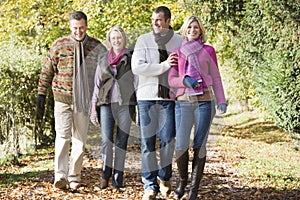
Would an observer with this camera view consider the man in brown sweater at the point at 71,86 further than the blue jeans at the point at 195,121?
Yes

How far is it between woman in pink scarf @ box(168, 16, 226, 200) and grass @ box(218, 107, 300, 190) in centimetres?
163

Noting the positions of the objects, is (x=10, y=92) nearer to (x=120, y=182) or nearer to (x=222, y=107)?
(x=120, y=182)

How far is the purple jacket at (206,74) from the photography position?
492 centimetres

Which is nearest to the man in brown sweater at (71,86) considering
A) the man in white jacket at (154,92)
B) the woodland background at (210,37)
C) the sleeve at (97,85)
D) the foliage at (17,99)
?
the sleeve at (97,85)

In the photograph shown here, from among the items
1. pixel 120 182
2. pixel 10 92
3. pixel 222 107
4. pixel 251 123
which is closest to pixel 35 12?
pixel 10 92

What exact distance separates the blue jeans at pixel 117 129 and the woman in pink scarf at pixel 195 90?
78 cm

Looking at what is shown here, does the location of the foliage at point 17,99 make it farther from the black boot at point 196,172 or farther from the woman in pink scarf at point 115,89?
the black boot at point 196,172

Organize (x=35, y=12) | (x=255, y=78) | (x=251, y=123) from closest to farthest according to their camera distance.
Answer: (x=255, y=78)
(x=35, y=12)
(x=251, y=123)

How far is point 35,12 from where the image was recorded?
14.7m

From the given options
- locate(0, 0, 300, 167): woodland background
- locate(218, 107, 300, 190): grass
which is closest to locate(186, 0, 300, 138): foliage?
locate(0, 0, 300, 167): woodland background

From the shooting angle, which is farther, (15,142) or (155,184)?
(15,142)

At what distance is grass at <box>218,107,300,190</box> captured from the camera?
6.62m

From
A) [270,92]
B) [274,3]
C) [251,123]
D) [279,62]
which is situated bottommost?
[251,123]

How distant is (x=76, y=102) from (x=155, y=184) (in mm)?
1338
